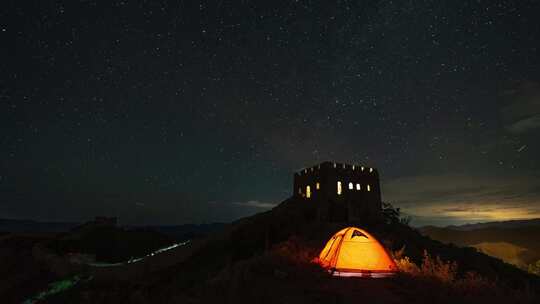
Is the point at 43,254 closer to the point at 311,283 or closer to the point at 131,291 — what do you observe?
the point at 131,291

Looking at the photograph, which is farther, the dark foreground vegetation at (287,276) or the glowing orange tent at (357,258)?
the glowing orange tent at (357,258)

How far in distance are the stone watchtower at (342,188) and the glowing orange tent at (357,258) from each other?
19622 mm

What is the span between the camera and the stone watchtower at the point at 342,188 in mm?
34006

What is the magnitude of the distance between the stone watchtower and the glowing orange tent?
19.6m

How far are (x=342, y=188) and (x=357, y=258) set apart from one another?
979 inches

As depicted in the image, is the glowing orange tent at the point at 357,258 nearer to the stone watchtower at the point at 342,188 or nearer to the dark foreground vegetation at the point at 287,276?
the dark foreground vegetation at the point at 287,276

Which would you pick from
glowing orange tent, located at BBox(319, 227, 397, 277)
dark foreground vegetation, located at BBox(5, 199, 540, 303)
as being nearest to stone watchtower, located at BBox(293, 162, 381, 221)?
dark foreground vegetation, located at BBox(5, 199, 540, 303)

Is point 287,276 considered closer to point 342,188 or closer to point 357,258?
point 357,258

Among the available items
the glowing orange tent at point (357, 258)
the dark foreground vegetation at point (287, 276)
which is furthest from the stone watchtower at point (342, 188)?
the glowing orange tent at point (357, 258)

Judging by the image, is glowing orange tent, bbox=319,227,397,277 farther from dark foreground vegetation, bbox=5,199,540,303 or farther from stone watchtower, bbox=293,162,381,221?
stone watchtower, bbox=293,162,381,221

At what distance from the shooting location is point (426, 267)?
38.2ft

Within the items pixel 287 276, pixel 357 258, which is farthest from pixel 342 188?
pixel 287 276

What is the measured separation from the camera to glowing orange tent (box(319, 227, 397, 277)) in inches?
461

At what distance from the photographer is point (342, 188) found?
3647 centimetres
